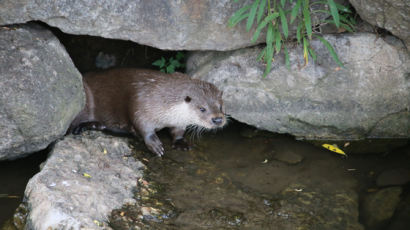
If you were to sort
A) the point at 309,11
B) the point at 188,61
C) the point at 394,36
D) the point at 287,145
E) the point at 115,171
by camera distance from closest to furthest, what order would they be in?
the point at 115,171 < the point at 309,11 < the point at 394,36 < the point at 287,145 < the point at 188,61

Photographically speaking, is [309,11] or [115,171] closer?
[115,171]

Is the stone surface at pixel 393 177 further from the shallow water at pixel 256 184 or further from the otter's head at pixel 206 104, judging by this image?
the otter's head at pixel 206 104

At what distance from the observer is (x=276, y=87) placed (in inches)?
141

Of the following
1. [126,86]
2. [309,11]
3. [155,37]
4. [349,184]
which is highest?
[309,11]

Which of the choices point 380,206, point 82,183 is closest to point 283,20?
point 380,206

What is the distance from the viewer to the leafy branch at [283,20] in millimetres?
3000

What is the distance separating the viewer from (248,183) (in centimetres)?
319

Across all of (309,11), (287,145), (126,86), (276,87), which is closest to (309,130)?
(287,145)

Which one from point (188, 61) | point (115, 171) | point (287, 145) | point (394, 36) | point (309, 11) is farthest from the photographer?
point (188, 61)

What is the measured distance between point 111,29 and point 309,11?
137 centimetres

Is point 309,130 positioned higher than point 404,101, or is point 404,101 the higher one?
point 404,101

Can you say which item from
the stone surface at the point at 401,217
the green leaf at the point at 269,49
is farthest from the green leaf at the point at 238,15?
the stone surface at the point at 401,217

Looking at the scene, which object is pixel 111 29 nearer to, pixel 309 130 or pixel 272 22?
pixel 272 22

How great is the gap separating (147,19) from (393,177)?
208 cm
